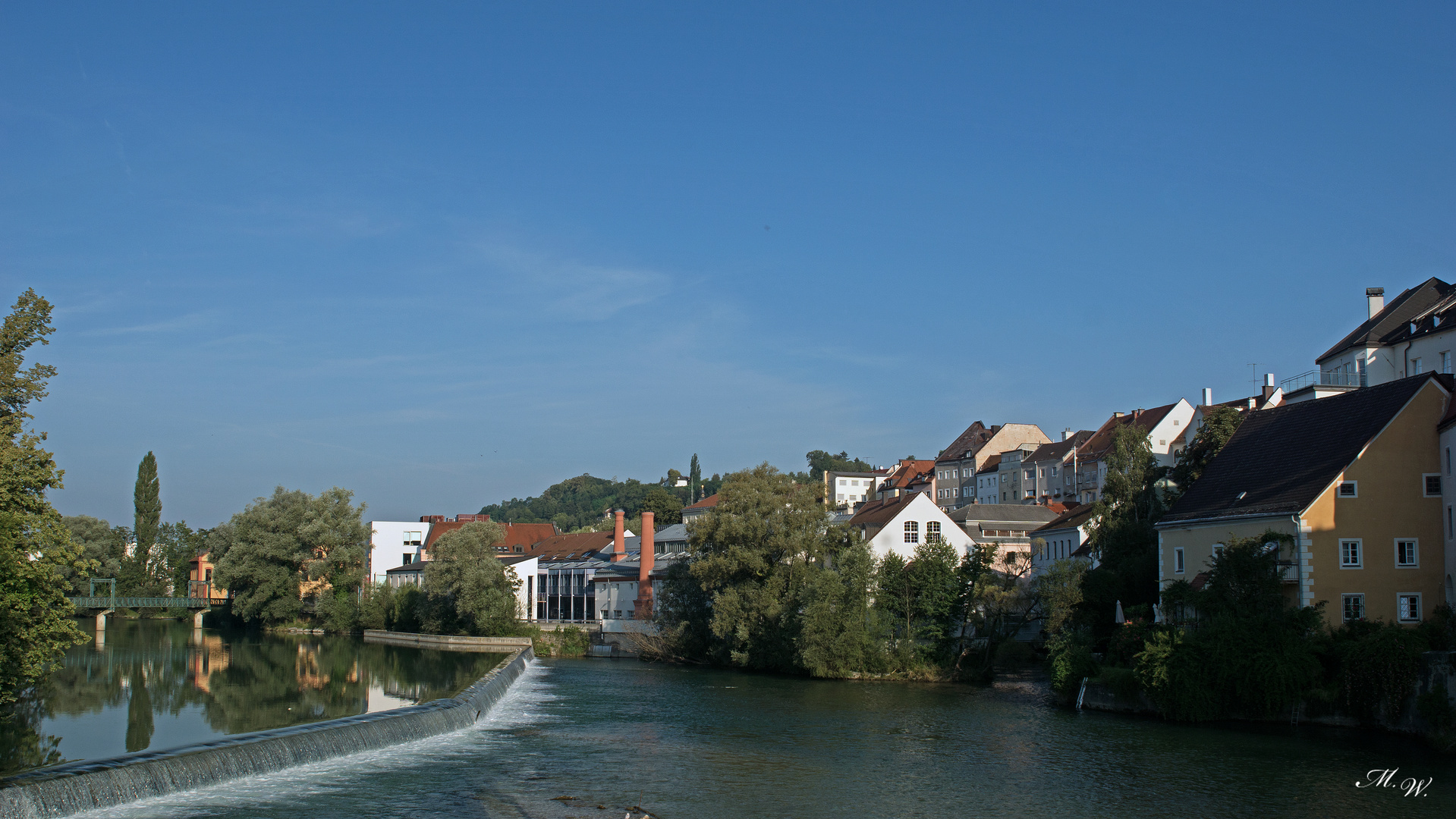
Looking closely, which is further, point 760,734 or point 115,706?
point 115,706

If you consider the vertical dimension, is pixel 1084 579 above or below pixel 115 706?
above

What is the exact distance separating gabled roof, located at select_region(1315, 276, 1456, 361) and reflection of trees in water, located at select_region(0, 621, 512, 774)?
1762 inches

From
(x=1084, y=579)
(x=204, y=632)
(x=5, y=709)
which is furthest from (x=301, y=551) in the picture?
(x=1084, y=579)

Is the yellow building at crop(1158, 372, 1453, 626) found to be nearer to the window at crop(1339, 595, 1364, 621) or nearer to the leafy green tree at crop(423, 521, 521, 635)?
the window at crop(1339, 595, 1364, 621)

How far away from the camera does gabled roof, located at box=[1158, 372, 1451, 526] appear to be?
110 ft

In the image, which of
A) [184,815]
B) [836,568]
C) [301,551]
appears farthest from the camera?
[301,551]

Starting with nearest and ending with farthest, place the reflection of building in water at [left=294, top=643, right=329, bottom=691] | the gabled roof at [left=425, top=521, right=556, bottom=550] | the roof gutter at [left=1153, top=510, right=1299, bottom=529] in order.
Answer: the roof gutter at [left=1153, top=510, right=1299, bottom=529] < the reflection of building in water at [left=294, top=643, right=329, bottom=691] < the gabled roof at [left=425, top=521, right=556, bottom=550]

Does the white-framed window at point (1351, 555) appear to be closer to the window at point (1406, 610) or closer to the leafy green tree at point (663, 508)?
the window at point (1406, 610)

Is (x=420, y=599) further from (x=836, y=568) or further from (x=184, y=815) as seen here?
(x=184, y=815)

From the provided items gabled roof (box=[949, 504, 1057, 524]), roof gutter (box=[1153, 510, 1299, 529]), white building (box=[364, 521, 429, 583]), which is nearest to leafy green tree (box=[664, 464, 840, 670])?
roof gutter (box=[1153, 510, 1299, 529])

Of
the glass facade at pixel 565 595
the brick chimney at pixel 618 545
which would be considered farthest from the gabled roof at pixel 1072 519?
the brick chimney at pixel 618 545

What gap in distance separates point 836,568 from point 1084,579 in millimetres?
11779

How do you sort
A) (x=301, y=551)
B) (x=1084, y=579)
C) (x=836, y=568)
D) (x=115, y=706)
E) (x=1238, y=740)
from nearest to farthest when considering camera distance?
(x=1238, y=740)
(x=115, y=706)
(x=1084, y=579)
(x=836, y=568)
(x=301, y=551)

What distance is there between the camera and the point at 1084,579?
44188 mm
